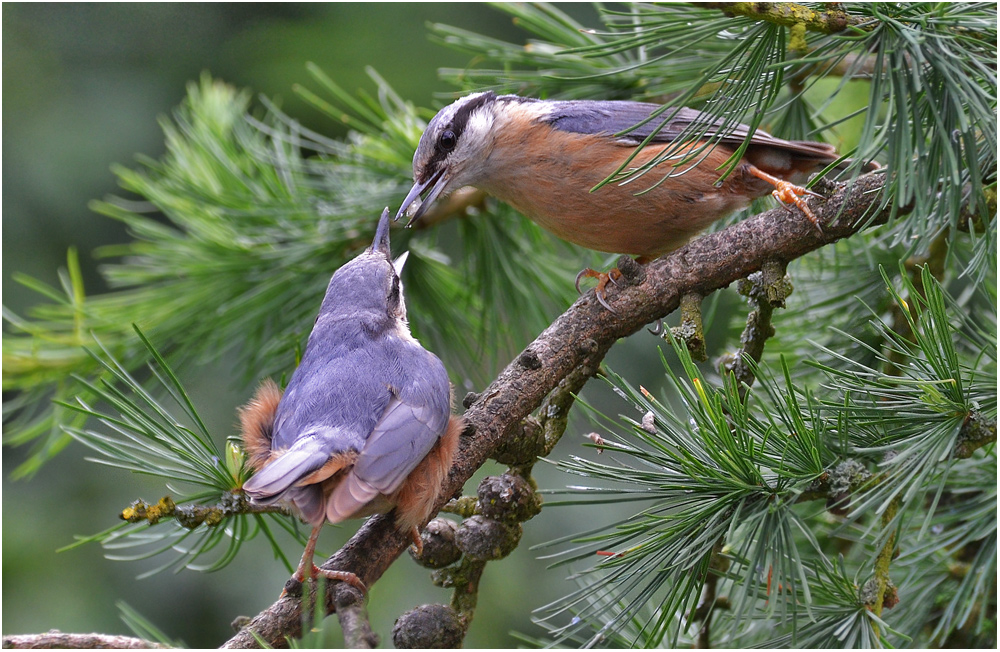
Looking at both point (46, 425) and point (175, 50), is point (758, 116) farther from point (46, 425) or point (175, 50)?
point (175, 50)

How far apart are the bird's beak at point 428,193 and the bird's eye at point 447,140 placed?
44 millimetres

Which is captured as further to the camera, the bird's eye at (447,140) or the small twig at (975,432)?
the bird's eye at (447,140)

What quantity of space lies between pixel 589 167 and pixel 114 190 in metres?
3.27

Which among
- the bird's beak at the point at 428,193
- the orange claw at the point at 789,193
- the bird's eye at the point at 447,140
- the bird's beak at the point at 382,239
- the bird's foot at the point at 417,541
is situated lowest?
the bird's foot at the point at 417,541

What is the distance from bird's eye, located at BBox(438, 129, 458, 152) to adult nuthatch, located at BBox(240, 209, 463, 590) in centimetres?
30

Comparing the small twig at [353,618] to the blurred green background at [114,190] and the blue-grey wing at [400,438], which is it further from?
the blurred green background at [114,190]

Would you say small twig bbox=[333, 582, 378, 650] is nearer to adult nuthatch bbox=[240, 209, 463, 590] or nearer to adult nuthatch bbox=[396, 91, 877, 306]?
adult nuthatch bbox=[240, 209, 463, 590]

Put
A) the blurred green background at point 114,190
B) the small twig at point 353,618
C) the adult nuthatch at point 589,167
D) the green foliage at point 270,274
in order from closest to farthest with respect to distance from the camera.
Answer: the small twig at point 353,618 → the adult nuthatch at point 589,167 → the green foliage at point 270,274 → the blurred green background at point 114,190

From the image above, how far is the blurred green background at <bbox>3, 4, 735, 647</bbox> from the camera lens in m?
3.13

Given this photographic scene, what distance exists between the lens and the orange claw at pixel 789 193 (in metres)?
1.20

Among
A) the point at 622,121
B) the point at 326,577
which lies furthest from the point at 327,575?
the point at 622,121

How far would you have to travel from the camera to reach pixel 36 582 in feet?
10.4

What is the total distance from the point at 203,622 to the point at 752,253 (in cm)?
289

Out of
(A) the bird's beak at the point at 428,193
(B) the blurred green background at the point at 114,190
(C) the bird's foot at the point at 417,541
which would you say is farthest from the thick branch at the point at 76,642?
(B) the blurred green background at the point at 114,190
